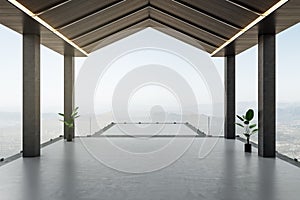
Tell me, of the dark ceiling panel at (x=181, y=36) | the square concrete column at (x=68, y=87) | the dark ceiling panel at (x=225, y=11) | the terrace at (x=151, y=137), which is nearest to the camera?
the terrace at (x=151, y=137)

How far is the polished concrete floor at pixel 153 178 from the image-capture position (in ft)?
20.2

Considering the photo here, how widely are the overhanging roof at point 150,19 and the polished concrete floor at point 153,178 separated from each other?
10.2 ft

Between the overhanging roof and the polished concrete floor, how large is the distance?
3.12 metres

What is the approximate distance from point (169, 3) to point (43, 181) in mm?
5922

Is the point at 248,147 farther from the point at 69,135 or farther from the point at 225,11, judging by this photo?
the point at 69,135

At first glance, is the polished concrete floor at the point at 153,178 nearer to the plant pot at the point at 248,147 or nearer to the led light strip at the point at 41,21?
the plant pot at the point at 248,147

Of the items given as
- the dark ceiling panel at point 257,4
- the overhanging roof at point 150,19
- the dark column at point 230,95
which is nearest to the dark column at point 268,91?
the overhanging roof at point 150,19

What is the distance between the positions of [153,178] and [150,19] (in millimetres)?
7262

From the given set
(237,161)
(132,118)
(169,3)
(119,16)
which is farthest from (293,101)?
(132,118)

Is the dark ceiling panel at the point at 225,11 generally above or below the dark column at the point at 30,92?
above

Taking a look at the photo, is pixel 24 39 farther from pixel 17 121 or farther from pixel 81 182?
pixel 81 182

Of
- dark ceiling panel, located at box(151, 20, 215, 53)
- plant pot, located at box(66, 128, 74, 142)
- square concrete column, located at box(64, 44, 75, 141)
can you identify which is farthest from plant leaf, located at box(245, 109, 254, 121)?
square concrete column, located at box(64, 44, 75, 141)

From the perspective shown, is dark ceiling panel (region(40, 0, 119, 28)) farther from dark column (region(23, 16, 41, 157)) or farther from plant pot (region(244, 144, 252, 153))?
plant pot (region(244, 144, 252, 153))

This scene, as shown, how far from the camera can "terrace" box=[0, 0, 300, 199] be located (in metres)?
6.70
